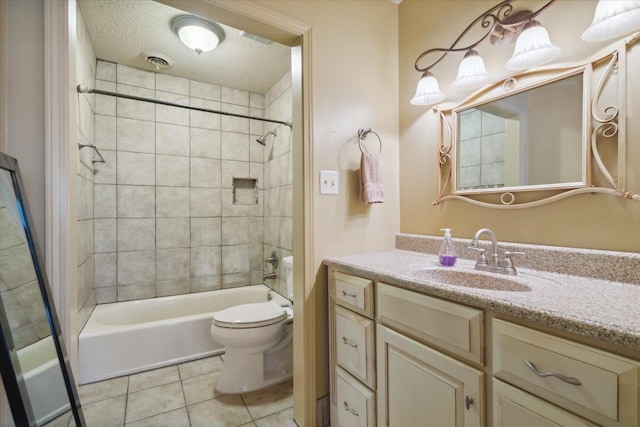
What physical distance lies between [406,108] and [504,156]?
66 centimetres

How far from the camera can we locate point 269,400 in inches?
67.6

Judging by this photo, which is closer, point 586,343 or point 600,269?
point 586,343

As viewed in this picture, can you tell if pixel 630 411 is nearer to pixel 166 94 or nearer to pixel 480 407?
pixel 480 407

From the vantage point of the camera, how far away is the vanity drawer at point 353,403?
113cm

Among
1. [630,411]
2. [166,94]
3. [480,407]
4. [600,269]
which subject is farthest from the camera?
[166,94]

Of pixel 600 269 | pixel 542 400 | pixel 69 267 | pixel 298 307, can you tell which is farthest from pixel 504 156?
pixel 69 267

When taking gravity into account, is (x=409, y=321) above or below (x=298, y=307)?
above

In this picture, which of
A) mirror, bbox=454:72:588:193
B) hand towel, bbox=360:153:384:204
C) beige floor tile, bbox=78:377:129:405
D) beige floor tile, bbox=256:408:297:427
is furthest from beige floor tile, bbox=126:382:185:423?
mirror, bbox=454:72:588:193

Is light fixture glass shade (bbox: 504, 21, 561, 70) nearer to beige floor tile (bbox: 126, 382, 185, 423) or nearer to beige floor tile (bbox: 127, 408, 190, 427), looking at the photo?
beige floor tile (bbox: 127, 408, 190, 427)

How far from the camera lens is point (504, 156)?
1264 mm

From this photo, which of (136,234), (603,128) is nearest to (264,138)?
(136,234)

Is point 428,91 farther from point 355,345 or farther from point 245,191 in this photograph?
point 245,191

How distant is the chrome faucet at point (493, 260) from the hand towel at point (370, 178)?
52cm

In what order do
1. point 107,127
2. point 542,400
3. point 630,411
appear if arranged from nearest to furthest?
1. point 630,411
2. point 542,400
3. point 107,127
